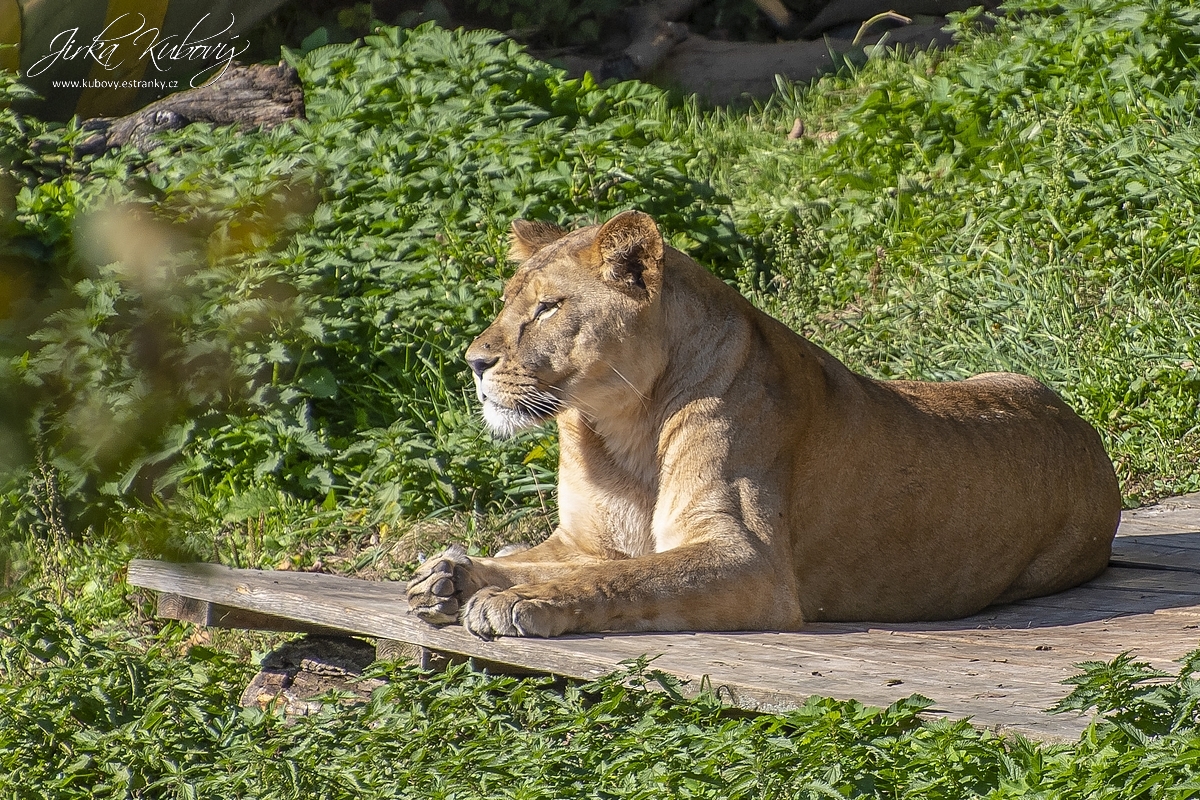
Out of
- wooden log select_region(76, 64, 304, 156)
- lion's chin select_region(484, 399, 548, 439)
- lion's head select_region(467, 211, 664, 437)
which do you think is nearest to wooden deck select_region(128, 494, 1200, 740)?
lion's chin select_region(484, 399, 548, 439)

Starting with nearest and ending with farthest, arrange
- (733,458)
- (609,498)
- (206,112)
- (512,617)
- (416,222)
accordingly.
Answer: (512,617) → (733,458) → (609,498) → (206,112) → (416,222)

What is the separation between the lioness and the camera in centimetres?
388

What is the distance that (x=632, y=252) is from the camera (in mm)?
3990

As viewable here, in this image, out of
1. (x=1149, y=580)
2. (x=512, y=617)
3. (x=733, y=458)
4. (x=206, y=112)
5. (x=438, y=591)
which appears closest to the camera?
(x=512, y=617)

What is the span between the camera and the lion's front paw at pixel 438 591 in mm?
3520

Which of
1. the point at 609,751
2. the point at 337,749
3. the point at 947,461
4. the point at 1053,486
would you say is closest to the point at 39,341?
the point at 609,751

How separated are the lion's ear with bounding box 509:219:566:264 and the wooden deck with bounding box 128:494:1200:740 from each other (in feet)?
3.67

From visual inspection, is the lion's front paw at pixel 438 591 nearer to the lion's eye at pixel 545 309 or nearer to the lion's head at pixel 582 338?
the lion's head at pixel 582 338

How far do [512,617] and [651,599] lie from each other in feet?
1.33

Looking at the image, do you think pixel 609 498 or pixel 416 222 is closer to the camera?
pixel 609 498

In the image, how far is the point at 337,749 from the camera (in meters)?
3.20

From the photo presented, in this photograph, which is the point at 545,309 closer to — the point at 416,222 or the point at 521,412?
the point at 521,412

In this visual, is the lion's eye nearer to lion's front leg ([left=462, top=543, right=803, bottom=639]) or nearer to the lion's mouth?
the lion's mouth

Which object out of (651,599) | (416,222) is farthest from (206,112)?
(651,599)
